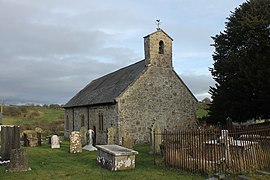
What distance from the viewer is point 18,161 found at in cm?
1305

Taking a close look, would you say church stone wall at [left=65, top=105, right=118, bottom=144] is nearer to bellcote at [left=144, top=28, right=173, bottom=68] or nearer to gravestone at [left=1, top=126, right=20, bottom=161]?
bellcote at [left=144, top=28, right=173, bottom=68]

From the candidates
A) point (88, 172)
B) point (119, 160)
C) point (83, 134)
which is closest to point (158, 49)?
point (83, 134)

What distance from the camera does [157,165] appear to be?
13.4 metres

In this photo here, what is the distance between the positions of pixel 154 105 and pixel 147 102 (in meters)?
0.71

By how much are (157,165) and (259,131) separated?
4581 mm

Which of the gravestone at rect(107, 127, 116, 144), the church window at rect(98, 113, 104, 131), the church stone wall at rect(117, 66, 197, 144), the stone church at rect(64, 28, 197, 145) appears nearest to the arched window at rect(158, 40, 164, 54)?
the stone church at rect(64, 28, 197, 145)

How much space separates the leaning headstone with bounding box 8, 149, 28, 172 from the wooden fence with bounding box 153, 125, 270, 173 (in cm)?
652

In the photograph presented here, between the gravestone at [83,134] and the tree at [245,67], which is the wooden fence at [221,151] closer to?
the tree at [245,67]

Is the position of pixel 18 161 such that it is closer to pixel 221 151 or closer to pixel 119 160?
pixel 119 160

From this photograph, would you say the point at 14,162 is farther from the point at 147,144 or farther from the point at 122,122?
the point at 147,144

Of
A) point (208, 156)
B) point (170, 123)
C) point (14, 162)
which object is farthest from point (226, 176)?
point (170, 123)

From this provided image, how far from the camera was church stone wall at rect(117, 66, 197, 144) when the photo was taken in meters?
23.8

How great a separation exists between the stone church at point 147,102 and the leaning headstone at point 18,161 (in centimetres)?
957

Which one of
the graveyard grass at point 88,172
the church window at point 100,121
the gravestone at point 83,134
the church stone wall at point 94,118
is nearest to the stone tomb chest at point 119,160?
the graveyard grass at point 88,172
